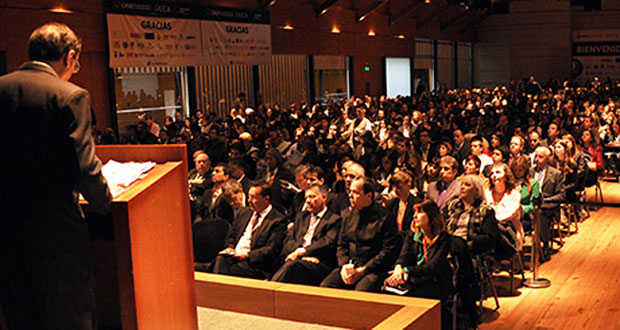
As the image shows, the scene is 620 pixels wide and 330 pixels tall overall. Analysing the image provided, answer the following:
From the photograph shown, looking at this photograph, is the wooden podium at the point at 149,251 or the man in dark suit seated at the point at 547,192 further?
the man in dark suit seated at the point at 547,192

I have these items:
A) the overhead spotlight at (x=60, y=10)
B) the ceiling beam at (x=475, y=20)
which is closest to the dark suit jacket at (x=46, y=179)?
the overhead spotlight at (x=60, y=10)

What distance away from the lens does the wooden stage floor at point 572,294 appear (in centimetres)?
568

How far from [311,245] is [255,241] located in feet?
1.83

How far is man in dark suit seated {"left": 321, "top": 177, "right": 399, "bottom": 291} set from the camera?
517 centimetres

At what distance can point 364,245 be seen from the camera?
5.30 meters

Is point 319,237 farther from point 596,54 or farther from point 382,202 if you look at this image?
point 596,54

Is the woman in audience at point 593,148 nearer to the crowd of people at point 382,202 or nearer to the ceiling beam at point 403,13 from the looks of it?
the crowd of people at point 382,202

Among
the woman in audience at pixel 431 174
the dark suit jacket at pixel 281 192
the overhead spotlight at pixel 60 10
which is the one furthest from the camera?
the overhead spotlight at pixel 60 10

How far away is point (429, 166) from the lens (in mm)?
7863

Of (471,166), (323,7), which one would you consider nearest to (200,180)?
(471,166)

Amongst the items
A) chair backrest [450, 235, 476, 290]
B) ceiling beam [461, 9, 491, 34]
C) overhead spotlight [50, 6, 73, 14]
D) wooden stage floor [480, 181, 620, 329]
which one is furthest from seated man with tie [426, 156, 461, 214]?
ceiling beam [461, 9, 491, 34]

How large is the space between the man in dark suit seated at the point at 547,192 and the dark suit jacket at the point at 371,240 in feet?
9.22

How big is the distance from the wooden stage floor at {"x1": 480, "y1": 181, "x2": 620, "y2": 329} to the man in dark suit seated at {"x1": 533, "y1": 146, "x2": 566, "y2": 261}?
28 cm

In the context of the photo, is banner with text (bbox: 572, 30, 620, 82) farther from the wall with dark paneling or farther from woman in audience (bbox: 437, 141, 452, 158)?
woman in audience (bbox: 437, 141, 452, 158)
